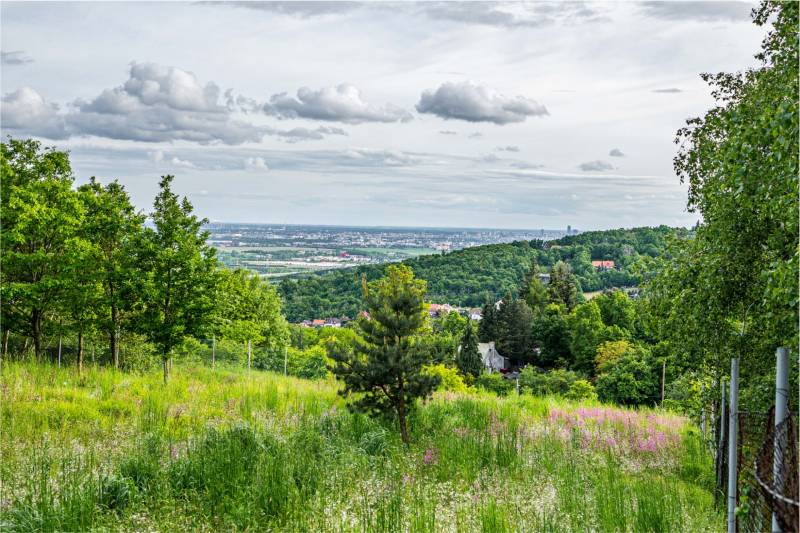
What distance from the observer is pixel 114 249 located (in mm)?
16703

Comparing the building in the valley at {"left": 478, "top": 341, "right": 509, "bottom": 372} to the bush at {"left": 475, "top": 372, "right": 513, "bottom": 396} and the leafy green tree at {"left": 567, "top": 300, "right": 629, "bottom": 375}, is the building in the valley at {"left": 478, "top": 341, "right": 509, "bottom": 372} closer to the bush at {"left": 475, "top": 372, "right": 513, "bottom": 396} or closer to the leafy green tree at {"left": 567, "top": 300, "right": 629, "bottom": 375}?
the leafy green tree at {"left": 567, "top": 300, "right": 629, "bottom": 375}

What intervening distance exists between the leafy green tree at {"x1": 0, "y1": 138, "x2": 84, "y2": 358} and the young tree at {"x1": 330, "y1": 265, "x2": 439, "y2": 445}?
813 cm

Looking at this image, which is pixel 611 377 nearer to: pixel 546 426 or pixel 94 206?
pixel 546 426

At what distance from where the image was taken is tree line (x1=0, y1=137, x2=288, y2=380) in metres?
14.5

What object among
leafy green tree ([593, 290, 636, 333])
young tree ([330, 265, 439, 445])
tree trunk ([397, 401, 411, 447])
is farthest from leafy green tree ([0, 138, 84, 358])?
leafy green tree ([593, 290, 636, 333])

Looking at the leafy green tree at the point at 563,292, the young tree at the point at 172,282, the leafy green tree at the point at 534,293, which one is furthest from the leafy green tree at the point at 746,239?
the leafy green tree at the point at 534,293

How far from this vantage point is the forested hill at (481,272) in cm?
7938

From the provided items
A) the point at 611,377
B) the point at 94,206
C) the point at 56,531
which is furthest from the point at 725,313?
the point at 611,377

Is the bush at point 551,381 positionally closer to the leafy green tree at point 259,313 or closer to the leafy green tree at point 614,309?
the leafy green tree at point 614,309

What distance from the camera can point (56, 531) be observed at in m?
5.70

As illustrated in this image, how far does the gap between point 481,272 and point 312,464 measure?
10167 centimetres

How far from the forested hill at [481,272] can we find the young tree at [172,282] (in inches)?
2064

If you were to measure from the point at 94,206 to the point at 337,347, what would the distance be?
10835 mm

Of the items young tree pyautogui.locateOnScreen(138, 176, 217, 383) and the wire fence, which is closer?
the wire fence
